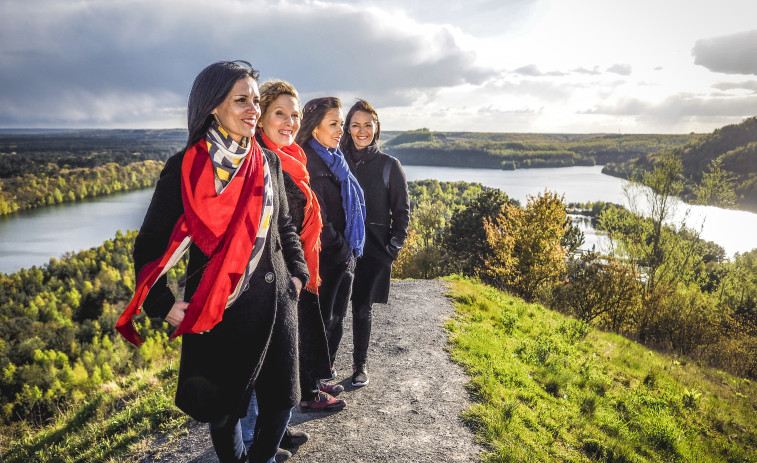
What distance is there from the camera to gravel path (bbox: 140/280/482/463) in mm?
3270

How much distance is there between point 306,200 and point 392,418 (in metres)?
2.38

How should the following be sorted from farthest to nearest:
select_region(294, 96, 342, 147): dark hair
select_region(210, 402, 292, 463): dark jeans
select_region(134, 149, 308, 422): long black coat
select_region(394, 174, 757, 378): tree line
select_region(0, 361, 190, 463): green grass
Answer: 1. select_region(394, 174, 757, 378): tree line
2. select_region(0, 361, 190, 463): green grass
3. select_region(294, 96, 342, 147): dark hair
4. select_region(210, 402, 292, 463): dark jeans
5. select_region(134, 149, 308, 422): long black coat

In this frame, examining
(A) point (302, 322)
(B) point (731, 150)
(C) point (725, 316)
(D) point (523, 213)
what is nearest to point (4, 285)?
(D) point (523, 213)

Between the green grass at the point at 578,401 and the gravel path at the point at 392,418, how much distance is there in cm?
23

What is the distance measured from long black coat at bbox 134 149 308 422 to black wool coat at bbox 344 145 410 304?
1.77 m

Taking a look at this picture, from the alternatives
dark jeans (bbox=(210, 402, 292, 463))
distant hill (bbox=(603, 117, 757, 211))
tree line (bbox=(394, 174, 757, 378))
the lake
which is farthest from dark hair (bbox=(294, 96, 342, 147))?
distant hill (bbox=(603, 117, 757, 211))

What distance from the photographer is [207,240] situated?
1.77 metres

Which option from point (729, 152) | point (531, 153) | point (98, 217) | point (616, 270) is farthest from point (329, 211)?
point (531, 153)

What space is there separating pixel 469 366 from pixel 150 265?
4175 mm

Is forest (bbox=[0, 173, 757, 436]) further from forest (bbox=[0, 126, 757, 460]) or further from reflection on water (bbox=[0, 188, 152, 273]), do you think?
reflection on water (bbox=[0, 188, 152, 273])

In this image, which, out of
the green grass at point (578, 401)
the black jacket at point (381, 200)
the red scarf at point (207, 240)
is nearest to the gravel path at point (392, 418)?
the green grass at point (578, 401)

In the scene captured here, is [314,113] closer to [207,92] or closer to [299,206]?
[299,206]

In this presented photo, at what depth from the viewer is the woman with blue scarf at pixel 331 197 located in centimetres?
312

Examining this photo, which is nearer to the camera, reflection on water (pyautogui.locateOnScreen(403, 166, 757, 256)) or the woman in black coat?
the woman in black coat
